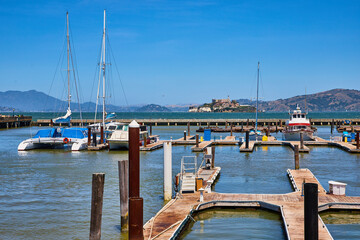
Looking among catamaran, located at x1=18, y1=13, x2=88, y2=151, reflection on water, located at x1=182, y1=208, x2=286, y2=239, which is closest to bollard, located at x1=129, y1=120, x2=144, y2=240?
reflection on water, located at x1=182, y1=208, x2=286, y2=239

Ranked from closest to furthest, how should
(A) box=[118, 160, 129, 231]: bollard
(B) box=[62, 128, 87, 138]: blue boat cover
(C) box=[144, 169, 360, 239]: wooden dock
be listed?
(C) box=[144, 169, 360, 239]: wooden dock
(A) box=[118, 160, 129, 231]: bollard
(B) box=[62, 128, 87, 138]: blue boat cover

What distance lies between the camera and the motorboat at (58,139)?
44031 millimetres

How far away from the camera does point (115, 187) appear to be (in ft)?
79.0

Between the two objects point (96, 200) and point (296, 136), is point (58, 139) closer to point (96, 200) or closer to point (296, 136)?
point (296, 136)

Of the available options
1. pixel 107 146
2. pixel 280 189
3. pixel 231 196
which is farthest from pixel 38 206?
pixel 107 146

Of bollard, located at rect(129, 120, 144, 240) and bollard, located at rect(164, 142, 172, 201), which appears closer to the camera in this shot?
bollard, located at rect(129, 120, 144, 240)

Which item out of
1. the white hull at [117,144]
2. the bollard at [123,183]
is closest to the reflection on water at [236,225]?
the bollard at [123,183]

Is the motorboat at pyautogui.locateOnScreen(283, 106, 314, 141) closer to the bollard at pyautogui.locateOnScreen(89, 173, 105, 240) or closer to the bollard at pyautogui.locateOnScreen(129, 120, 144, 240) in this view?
the bollard at pyautogui.locateOnScreen(129, 120, 144, 240)

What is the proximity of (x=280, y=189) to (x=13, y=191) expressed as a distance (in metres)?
14.4

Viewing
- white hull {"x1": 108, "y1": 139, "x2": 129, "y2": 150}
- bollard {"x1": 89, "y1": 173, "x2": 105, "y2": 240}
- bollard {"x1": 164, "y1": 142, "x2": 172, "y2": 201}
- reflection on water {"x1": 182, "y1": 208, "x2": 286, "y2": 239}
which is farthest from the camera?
white hull {"x1": 108, "y1": 139, "x2": 129, "y2": 150}

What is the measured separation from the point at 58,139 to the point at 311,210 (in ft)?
120

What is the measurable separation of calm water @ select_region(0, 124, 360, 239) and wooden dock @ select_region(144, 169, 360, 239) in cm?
41

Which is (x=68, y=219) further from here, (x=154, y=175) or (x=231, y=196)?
(x=154, y=175)

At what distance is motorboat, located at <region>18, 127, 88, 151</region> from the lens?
144 feet
